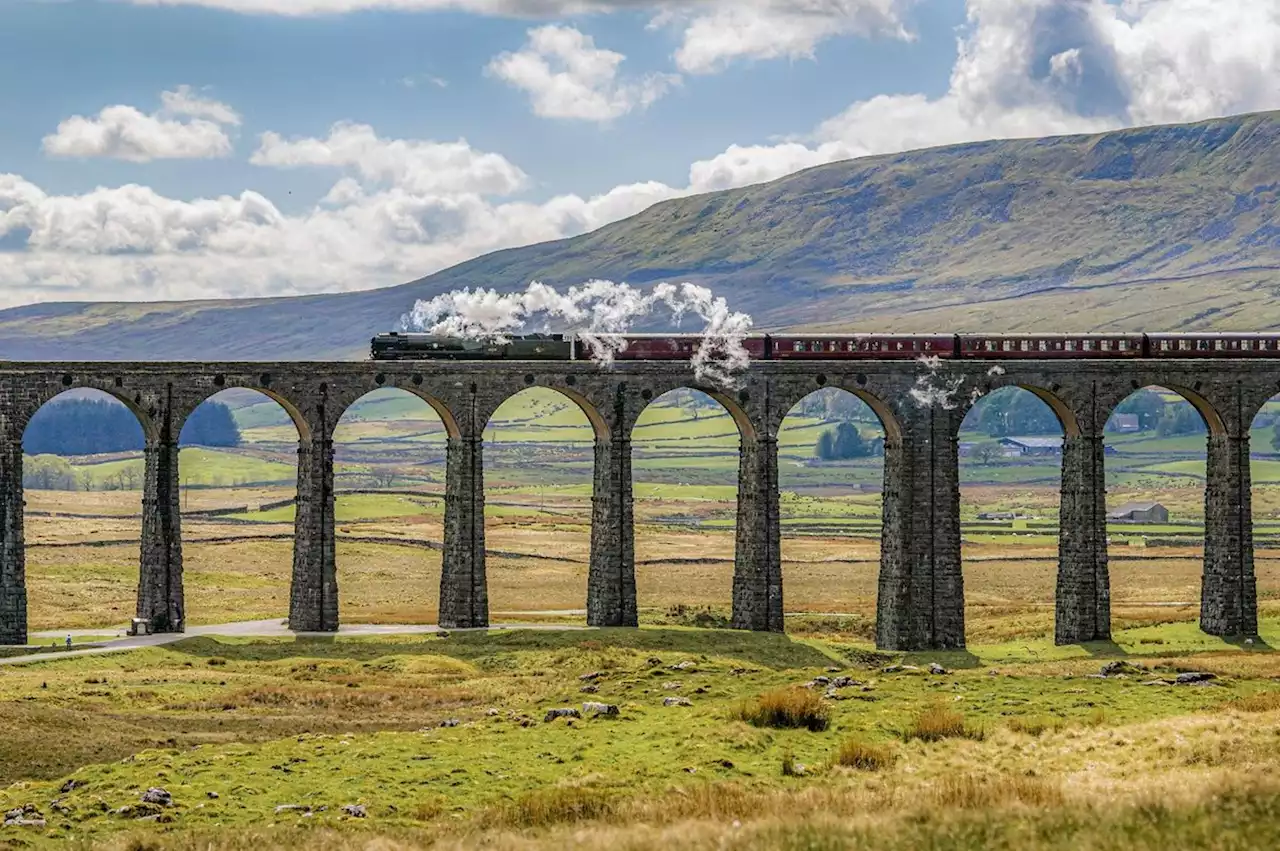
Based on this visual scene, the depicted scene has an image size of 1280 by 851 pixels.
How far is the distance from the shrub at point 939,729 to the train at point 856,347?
3895 centimetres

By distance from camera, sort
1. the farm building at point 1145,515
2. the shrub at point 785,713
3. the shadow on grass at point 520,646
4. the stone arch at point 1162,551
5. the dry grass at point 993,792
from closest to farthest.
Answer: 1. the dry grass at point 993,792
2. the shrub at point 785,713
3. the shadow on grass at point 520,646
4. the stone arch at point 1162,551
5. the farm building at point 1145,515

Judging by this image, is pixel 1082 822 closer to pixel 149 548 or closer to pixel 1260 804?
pixel 1260 804

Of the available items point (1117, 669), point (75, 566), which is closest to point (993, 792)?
point (1117, 669)

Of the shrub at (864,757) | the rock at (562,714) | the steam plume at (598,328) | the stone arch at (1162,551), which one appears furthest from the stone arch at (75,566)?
the stone arch at (1162,551)

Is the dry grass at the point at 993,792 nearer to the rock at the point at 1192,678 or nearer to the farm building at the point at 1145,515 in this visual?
the rock at the point at 1192,678

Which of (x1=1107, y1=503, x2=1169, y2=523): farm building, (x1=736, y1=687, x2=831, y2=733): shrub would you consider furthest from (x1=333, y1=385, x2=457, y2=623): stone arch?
(x1=1107, y1=503, x2=1169, y2=523): farm building

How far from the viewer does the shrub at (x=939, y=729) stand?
4641 cm

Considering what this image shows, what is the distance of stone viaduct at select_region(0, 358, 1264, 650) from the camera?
263 ft

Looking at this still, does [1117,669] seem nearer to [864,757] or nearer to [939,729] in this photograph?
[939,729]

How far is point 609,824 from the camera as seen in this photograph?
114ft

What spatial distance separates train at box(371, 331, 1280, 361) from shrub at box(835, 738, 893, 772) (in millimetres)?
42185

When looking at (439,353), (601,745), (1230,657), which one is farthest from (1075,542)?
(601,745)

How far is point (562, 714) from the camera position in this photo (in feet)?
174

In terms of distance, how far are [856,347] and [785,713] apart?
130 feet
